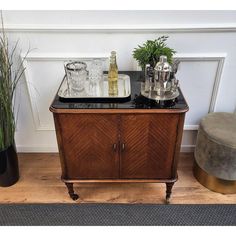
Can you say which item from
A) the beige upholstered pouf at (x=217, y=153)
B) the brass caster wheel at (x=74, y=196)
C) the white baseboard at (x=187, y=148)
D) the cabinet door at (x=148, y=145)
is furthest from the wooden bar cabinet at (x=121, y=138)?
the white baseboard at (x=187, y=148)

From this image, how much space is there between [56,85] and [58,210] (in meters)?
0.80

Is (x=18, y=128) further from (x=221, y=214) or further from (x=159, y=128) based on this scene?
(x=221, y=214)

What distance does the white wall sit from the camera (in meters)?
1.48

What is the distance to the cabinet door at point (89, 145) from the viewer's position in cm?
127

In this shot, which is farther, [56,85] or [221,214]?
[56,85]

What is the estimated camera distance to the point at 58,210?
157cm

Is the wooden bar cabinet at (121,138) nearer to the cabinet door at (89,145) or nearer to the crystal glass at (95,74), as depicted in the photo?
the cabinet door at (89,145)

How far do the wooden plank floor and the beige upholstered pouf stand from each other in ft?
0.27

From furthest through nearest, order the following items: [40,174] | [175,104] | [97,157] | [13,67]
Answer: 1. [40,174]
2. [13,67]
3. [97,157]
4. [175,104]

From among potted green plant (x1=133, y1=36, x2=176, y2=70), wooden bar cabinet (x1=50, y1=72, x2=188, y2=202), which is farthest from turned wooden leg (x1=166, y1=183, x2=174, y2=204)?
potted green plant (x1=133, y1=36, x2=176, y2=70)

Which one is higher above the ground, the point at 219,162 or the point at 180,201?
the point at 219,162

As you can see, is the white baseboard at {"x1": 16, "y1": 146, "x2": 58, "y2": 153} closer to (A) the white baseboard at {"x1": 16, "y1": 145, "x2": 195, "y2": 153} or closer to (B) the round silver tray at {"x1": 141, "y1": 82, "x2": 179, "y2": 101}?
(A) the white baseboard at {"x1": 16, "y1": 145, "x2": 195, "y2": 153}

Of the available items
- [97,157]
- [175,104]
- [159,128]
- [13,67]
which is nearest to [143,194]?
[97,157]
